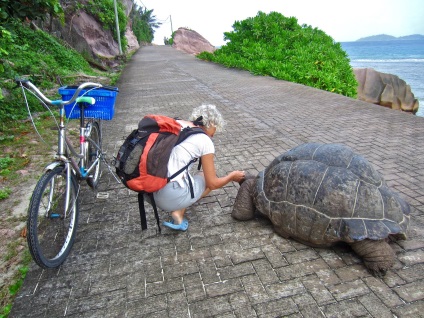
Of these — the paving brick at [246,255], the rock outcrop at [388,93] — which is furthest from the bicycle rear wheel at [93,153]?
the rock outcrop at [388,93]

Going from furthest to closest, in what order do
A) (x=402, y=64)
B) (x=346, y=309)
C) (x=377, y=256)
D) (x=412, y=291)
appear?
(x=402, y=64), (x=377, y=256), (x=412, y=291), (x=346, y=309)

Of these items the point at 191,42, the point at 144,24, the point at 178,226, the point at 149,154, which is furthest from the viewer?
the point at 144,24

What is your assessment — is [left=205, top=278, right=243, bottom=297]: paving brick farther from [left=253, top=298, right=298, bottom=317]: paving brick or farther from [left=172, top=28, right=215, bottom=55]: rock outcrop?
[left=172, top=28, right=215, bottom=55]: rock outcrop

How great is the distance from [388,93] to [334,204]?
14.6 m

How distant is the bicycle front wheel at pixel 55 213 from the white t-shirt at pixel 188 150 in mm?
1014

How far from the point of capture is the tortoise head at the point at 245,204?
10.9ft

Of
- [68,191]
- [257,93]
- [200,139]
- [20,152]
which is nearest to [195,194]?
[200,139]

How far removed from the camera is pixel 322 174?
2.83 metres

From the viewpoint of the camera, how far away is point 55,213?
9.42 ft

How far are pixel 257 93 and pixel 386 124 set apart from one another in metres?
4.56

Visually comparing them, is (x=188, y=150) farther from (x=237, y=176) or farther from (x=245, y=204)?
(x=245, y=204)

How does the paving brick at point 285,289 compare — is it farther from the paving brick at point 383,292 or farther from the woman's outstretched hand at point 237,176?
the woman's outstretched hand at point 237,176

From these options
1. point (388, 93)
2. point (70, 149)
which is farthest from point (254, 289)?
point (388, 93)

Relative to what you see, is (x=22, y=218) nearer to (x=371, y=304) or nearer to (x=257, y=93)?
(x=371, y=304)
